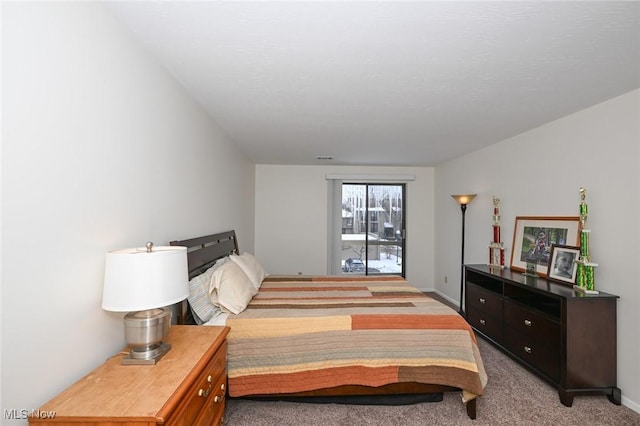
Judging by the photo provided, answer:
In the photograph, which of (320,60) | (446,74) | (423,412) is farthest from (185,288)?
(446,74)

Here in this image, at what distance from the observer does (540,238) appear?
3.09m

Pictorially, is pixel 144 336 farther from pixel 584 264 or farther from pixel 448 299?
pixel 448 299

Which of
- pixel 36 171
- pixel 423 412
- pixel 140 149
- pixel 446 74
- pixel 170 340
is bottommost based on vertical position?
pixel 423 412

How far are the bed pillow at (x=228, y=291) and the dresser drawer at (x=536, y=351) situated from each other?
2.53 meters

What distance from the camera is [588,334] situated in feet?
7.52

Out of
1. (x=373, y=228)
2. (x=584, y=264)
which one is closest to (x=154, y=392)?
(x=584, y=264)

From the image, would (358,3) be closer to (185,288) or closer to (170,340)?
(185,288)

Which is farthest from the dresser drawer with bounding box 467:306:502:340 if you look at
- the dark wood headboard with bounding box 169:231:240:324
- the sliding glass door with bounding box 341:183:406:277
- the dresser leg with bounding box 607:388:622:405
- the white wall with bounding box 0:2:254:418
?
the white wall with bounding box 0:2:254:418

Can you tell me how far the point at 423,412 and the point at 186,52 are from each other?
2.92 metres

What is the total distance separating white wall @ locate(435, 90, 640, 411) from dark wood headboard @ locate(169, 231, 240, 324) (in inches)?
133

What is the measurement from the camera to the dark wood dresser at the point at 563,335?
2266 millimetres

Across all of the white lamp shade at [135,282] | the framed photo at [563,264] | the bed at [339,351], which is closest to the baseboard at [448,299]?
the framed photo at [563,264]

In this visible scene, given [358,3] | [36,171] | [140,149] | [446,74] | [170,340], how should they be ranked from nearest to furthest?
[36,171] < [358,3] < [170,340] < [140,149] < [446,74]

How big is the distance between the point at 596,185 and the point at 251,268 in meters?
3.26
